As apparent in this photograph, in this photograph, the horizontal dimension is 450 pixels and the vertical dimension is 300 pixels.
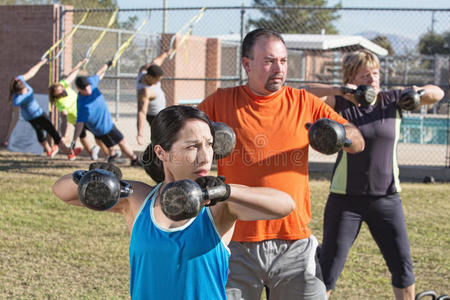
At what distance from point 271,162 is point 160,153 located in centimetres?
99

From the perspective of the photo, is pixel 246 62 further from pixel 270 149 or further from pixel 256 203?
pixel 256 203

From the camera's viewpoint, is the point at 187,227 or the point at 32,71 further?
the point at 32,71

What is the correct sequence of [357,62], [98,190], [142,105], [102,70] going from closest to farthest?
[98,190], [357,62], [142,105], [102,70]

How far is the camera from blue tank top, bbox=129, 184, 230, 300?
2297mm

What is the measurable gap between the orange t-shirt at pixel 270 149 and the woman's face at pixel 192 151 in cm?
97

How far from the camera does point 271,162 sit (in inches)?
131

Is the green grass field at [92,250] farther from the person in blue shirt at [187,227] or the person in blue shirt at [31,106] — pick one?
the person in blue shirt at [187,227]

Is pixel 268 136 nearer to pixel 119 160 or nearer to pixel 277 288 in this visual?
pixel 277 288

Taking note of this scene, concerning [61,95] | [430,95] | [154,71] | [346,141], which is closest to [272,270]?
[346,141]

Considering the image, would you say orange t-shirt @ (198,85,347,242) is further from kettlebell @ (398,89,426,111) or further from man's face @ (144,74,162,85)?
man's face @ (144,74,162,85)

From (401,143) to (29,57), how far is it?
9654 mm

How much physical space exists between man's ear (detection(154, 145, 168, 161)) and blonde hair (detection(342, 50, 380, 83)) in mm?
2373

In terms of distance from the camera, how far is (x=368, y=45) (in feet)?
77.5

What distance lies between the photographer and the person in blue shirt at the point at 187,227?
2297 millimetres
